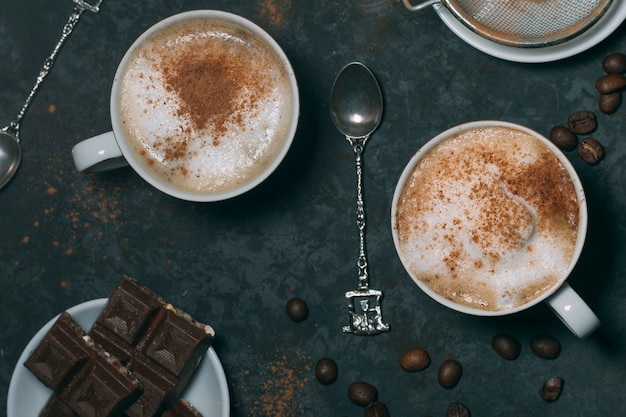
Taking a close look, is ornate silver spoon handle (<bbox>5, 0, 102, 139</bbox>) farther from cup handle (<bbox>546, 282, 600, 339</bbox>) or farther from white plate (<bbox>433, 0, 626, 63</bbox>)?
cup handle (<bbox>546, 282, 600, 339</bbox>)

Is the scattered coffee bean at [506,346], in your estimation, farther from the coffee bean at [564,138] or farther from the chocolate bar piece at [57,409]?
the chocolate bar piece at [57,409]

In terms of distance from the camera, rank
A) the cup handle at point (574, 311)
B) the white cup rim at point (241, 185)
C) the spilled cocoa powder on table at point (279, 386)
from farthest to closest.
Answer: the spilled cocoa powder on table at point (279, 386)
the white cup rim at point (241, 185)
the cup handle at point (574, 311)

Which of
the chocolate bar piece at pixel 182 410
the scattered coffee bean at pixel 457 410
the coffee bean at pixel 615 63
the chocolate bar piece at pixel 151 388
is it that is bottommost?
the scattered coffee bean at pixel 457 410

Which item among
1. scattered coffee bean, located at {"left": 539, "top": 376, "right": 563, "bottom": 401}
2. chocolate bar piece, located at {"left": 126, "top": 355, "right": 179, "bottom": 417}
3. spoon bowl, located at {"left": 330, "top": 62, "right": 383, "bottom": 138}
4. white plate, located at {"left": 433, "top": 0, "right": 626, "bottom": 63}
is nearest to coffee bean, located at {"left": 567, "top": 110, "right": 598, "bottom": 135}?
white plate, located at {"left": 433, "top": 0, "right": 626, "bottom": 63}

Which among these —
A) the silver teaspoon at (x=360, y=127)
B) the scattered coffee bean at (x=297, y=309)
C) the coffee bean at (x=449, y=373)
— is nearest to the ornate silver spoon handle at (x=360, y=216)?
the silver teaspoon at (x=360, y=127)

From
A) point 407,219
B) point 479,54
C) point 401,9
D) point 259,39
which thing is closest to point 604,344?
point 407,219

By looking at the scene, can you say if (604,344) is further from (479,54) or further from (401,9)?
(401,9)

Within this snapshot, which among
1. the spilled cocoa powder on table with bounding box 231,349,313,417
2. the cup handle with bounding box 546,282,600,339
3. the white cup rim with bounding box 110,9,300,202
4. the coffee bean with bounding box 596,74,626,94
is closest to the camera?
the cup handle with bounding box 546,282,600,339
